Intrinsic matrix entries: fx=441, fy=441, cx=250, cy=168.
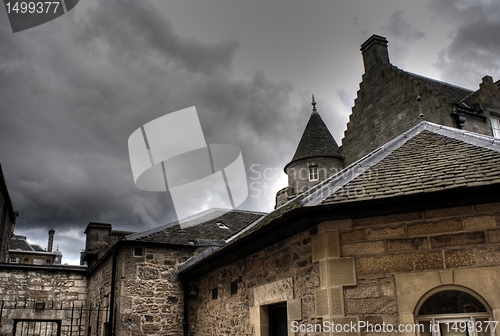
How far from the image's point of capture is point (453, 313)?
5078 millimetres

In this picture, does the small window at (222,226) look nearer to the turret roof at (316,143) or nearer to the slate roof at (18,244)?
the turret roof at (316,143)

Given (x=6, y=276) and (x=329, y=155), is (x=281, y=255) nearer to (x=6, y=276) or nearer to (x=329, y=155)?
(x=6, y=276)

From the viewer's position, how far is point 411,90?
17.5 meters

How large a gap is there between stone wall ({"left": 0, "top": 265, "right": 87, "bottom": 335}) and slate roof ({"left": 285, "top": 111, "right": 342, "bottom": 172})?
12.4m

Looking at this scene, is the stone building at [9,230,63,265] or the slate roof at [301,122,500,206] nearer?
the slate roof at [301,122,500,206]

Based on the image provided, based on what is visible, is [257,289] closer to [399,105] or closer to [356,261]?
[356,261]

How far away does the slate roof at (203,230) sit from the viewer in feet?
38.1

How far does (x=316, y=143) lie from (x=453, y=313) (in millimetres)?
17806

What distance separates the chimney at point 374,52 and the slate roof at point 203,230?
31.7 feet

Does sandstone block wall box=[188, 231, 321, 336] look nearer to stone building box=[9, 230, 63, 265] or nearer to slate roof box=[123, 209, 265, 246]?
slate roof box=[123, 209, 265, 246]

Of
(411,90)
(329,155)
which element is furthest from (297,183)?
(411,90)

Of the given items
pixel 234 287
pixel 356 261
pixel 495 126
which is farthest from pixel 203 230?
pixel 495 126

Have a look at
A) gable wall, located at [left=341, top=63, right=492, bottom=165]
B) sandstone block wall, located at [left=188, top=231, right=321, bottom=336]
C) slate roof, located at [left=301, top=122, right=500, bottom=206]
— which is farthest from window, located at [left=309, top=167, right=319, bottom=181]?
slate roof, located at [left=301, top=122, right=500, bottom=206]

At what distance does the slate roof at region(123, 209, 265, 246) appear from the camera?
1162 cm
